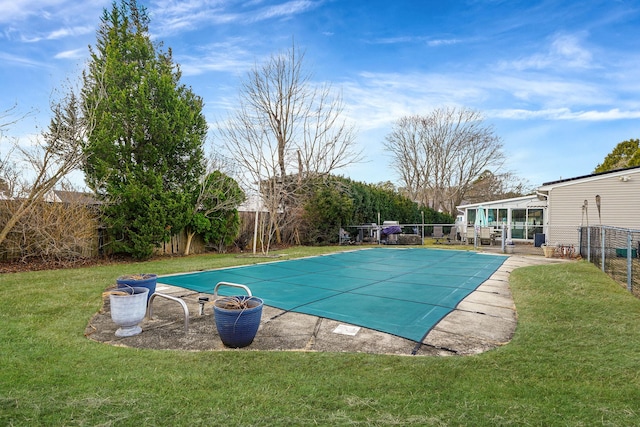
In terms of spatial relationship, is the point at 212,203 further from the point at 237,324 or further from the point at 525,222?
the point at 525,222

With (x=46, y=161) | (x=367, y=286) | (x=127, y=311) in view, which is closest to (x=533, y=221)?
(x=367, y=286)

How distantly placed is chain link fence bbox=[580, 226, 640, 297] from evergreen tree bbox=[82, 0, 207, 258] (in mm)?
10688

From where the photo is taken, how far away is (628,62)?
34.2ft

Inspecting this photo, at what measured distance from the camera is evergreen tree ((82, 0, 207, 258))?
9.15 meters

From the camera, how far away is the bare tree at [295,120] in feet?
54.3

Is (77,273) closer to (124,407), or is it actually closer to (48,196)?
(48,196)

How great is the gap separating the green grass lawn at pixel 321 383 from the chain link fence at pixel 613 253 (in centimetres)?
277

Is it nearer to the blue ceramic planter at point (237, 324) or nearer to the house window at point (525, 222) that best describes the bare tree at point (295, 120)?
the house window at point (525, 222)

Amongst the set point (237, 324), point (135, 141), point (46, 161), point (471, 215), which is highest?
point (135, 141)

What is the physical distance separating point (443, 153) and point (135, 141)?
23977 mm

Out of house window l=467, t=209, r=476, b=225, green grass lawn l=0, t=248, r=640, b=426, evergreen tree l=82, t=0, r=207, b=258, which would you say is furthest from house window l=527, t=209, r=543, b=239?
evergreen tree l=82, t=0, r=207, b=258

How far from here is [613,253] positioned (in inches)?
312

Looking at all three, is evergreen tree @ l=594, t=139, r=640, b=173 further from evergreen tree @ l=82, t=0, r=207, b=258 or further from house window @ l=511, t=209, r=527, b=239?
evergreen tree @ l=82, t=0, r=207, b=258

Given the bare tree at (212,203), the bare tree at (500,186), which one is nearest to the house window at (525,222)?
the bare tree at (500,186)
